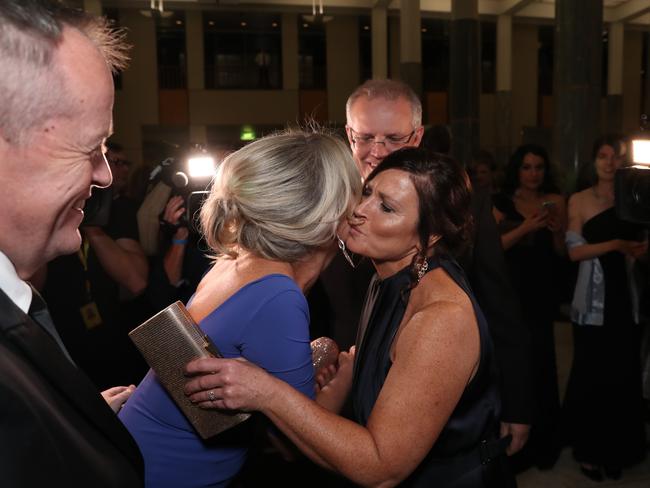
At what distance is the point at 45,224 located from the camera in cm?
83

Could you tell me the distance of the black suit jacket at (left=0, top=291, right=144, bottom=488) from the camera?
0.64 meters

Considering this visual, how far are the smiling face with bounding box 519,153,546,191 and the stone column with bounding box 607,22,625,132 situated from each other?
1266cm

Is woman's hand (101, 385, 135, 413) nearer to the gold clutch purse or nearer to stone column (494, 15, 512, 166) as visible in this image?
the gold clutch purse

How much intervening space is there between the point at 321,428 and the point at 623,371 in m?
2.74

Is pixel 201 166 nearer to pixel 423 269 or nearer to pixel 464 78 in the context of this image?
pixel 423 269

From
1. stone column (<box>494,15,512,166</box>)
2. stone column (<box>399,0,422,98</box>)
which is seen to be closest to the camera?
stone column (<box>399,0,422,98</box>)

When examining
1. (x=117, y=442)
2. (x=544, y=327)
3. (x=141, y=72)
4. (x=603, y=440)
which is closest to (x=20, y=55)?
(x=117, y=442)

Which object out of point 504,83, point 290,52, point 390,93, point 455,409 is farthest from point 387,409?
point 290,52

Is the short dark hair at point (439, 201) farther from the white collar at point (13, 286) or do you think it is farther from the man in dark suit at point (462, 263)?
the white collar at point (13, 286)

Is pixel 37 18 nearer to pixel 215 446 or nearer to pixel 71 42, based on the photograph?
pixel 71 42

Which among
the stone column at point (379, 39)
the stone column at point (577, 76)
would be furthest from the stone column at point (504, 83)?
the stone column at point (577, 76)

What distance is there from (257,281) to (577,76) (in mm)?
7240

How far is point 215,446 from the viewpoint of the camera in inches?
56.1

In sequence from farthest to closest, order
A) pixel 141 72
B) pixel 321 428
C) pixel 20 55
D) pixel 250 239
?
pixel 141 72 < pixel 250 239 < pixel 321 428 < pixel 20 55
